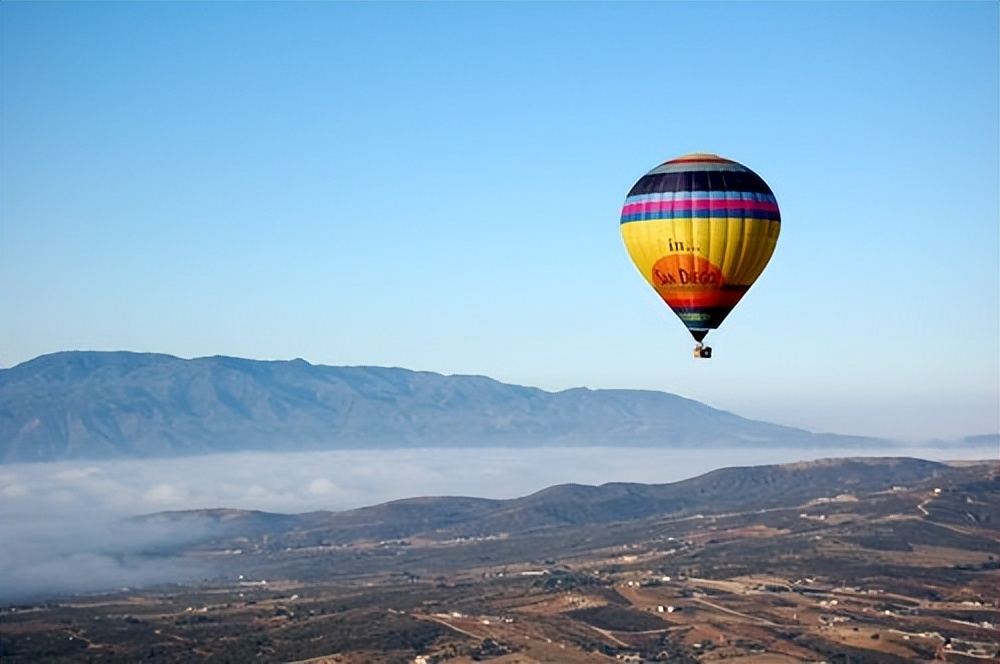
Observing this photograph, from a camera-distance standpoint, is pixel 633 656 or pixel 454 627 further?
pixel 454 627

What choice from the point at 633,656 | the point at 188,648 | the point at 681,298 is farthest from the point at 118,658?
the point at 681,298

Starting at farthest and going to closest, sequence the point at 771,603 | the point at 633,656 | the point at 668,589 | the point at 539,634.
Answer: the point at 668,589, the point at 771,603, the point at 539,634, the point at 633,656

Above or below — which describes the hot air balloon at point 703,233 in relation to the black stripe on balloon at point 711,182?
below

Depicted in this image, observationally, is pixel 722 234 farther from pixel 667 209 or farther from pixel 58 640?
pixel 58 640

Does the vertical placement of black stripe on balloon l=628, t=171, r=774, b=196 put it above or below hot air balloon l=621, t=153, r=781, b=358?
above

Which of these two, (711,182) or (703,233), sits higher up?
(711,182)
